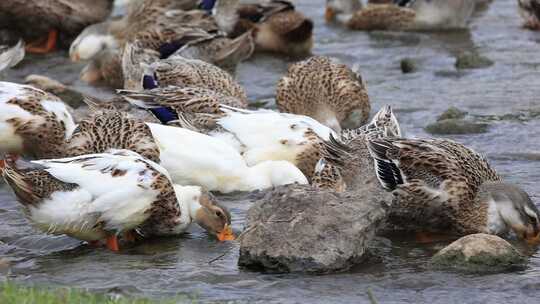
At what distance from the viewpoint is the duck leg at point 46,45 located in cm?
1441

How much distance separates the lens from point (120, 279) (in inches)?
270

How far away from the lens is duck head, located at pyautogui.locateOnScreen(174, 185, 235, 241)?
7793 mm

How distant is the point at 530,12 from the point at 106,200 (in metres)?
8.44

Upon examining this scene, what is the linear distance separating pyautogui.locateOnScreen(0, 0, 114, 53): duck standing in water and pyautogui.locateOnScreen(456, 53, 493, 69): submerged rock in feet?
14.4

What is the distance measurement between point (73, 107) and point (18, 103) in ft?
8.18

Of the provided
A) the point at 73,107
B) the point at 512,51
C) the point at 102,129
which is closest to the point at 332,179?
the point at 102,129

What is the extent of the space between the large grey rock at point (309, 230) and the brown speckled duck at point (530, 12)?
7852mm

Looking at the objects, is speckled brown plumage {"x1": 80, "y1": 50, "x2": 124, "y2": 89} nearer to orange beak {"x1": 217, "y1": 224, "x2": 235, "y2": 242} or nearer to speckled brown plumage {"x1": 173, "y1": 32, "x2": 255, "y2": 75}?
speckled brown plumage {"x1": 173, "y1": 32, "x2": 255, "y2": 75}

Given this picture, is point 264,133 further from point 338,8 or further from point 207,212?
point 338,8

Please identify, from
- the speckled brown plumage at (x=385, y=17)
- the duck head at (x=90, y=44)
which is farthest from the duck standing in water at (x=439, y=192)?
the speckled brown plumage at (x=385, y=17)

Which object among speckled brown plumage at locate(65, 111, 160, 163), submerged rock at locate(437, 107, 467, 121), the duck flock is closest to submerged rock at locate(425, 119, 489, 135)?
submerged rock at locate(437, 107, 467, 121)

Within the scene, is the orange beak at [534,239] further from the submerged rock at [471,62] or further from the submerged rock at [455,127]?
the submerged rock at [471,62]

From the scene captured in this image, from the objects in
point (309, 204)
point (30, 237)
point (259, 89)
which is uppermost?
point (309, 204)

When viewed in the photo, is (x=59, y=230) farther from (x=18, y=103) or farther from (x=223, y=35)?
(x=223, y=35)
